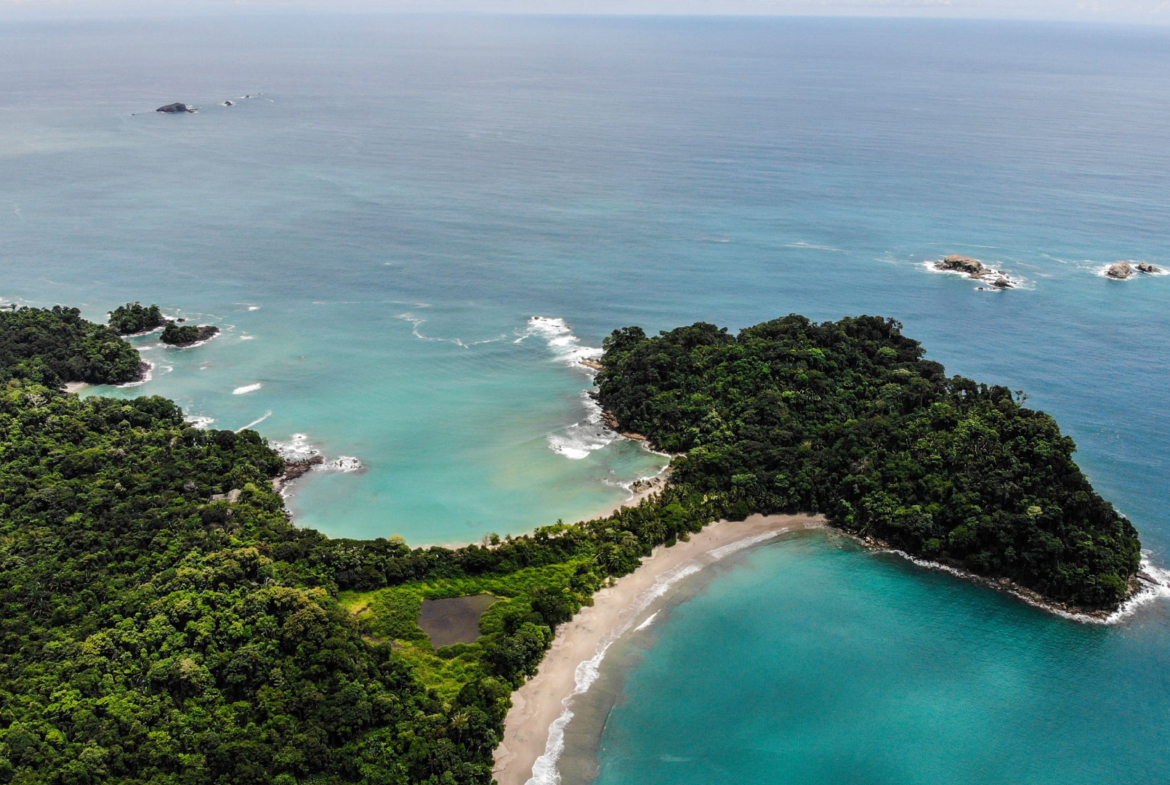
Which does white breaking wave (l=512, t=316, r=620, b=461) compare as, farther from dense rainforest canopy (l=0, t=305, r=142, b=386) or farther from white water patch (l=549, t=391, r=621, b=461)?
dense rainforest canopy (l=0, t=305, r=142, b=386)

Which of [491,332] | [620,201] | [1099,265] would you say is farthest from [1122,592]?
[620,201]

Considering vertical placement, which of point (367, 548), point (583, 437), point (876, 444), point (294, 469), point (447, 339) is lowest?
point (294, 469)

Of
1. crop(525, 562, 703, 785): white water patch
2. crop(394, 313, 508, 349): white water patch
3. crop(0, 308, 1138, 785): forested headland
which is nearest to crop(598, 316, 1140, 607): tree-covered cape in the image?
crop(0, 308, 1138, 785): forested headland

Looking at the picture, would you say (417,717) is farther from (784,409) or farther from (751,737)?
(784,409)

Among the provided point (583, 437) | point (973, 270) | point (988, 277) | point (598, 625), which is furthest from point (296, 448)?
point (988, 277)

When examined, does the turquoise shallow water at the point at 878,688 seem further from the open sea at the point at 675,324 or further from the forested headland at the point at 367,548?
the forested headland at the point at 367,548

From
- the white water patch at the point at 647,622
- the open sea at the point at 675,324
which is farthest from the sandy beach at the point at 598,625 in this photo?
the open sea at the point at 675,324

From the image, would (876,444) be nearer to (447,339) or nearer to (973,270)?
(447,339)
